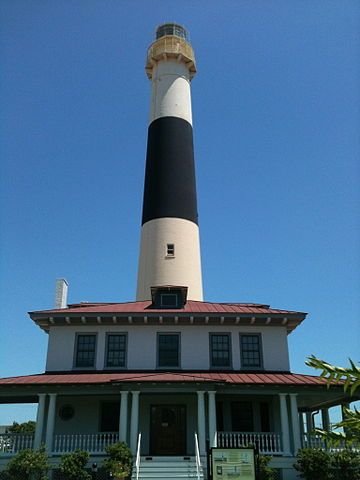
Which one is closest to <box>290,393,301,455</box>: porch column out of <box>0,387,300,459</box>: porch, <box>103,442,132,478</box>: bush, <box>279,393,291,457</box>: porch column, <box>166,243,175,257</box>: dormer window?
<box>0,387,300,459</box>: porch

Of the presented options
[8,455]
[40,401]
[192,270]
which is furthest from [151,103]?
→ [8,455]

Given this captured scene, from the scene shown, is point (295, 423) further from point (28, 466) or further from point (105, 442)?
point (28, 466)

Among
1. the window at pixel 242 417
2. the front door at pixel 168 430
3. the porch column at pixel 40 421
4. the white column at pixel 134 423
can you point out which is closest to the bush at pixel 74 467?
the porch column at pixel 40 421

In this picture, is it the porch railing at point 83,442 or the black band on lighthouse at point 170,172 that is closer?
the porch railing at point 83,442

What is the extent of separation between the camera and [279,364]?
64.0 feet

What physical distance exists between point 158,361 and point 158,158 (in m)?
12.7

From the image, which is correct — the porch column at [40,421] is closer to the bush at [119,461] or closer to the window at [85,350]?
the window at [85,350]

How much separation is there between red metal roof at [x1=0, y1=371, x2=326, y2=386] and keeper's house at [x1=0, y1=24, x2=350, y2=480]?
0.04m

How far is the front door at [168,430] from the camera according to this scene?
1798 centimetres

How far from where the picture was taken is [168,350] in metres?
19.5

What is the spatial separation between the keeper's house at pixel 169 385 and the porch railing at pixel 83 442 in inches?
3.1

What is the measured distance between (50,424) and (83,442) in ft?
5.73

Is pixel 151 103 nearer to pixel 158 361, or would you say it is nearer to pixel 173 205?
pixel 173 205

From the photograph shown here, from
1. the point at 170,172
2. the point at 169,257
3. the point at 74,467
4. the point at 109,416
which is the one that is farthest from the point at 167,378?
the point at 170,172
